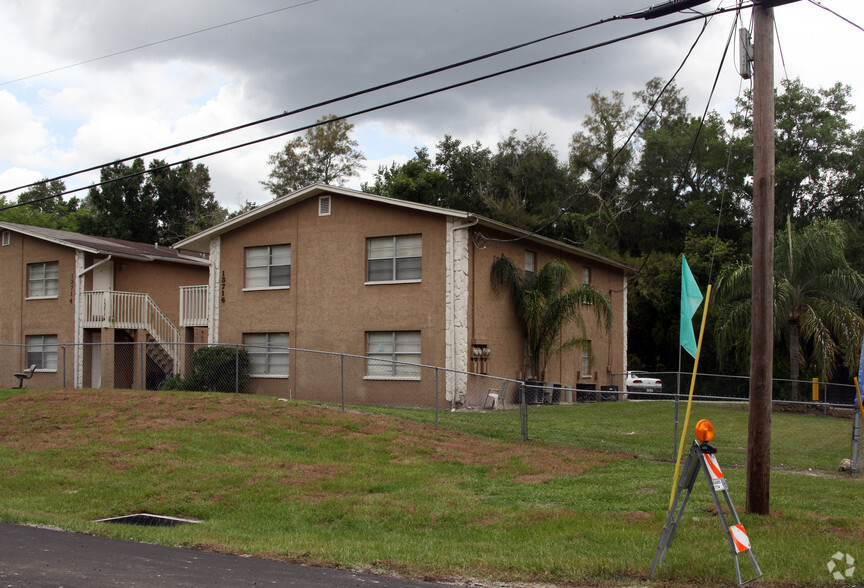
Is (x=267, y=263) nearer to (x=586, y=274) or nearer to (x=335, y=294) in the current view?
→ (x=335, y=294)

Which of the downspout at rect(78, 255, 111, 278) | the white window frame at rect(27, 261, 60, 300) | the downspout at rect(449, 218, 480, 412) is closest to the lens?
the downspout at rect(449, 218, 480, 412)

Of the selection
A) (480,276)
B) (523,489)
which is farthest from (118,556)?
(480,276)

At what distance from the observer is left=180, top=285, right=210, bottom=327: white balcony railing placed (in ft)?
85.7

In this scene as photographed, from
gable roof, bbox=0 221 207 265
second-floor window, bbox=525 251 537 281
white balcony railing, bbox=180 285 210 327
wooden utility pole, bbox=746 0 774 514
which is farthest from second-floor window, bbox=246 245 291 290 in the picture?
wooden utility pole, bbox=746 0 774 514

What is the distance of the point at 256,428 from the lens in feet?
50.4

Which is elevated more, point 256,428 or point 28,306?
point 28,306

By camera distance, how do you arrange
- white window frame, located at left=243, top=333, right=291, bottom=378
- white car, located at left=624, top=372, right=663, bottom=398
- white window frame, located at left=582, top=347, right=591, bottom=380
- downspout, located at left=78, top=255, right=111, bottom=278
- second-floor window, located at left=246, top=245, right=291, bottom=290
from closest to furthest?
white window frame, located at left=243, top=333, right=291, bottom=378
second-floor window, located at left=246, top=245, right=291, bottom=290
downspout, located at left=78, top=255, right=111, bottom=278
white window frame, located at left=582, top=347, right=591, bottom=380
white car, located at left=624, top=372, right=663, bottom=398

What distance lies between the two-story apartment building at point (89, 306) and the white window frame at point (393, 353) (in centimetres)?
640

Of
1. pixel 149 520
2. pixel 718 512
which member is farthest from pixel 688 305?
pixel 149 520

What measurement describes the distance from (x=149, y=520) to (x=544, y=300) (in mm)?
16063

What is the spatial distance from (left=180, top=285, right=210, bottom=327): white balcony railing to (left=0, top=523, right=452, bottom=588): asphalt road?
58.8ft

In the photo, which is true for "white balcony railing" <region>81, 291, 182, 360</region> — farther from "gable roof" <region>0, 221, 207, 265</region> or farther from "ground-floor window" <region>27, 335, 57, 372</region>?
"ground-floor window" <region>27, 335, 57, 372</region>

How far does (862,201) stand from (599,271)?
20.5 m

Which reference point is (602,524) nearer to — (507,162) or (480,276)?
(480,276)
